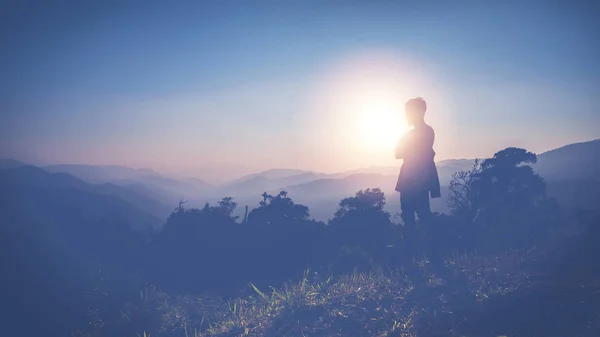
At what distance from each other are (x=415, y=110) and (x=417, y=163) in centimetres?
116

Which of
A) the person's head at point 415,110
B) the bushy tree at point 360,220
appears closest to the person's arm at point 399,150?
the person's head at point 415,110

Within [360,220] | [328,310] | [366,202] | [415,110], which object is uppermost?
[415,110]

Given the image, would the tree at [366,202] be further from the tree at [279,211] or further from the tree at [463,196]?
the tree at [463,196]

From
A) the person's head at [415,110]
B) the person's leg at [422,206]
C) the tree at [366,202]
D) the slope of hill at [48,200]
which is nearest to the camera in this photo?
the person's head at [415,110]

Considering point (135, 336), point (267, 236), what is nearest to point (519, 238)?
point (135, 336)

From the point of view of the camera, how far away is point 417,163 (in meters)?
6.75

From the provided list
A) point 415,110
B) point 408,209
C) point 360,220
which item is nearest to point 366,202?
point 360,220

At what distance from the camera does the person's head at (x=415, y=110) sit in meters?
6.66

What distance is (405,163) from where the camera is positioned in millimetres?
→ 6883

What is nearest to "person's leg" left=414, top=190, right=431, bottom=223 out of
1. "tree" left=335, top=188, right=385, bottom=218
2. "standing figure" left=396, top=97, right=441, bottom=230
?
"standing figure" left=396, top=97, right=441, bottom=230

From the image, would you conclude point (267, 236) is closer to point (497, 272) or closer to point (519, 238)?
point (519, 238)

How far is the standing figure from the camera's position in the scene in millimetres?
6664

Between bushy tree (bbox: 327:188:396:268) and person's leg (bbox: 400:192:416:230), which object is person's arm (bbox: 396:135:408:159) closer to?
person's leg (bbox: 400:192:416:230)

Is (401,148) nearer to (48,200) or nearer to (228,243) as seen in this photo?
(228,243)
